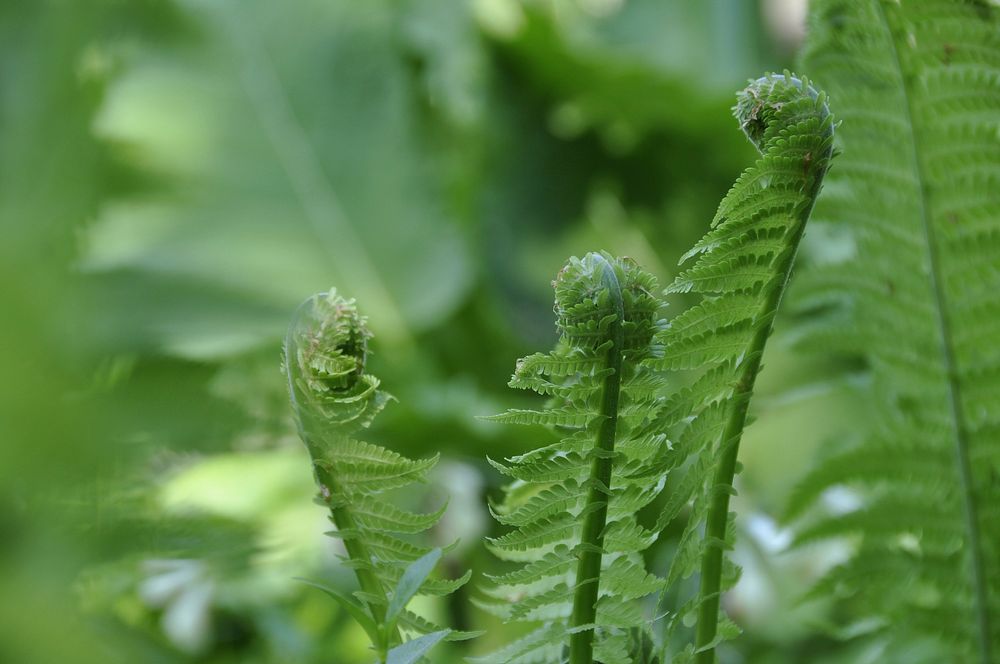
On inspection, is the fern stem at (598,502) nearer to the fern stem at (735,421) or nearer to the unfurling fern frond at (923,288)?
the fern stem at (735,421)

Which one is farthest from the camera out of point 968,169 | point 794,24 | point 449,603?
point 794,24

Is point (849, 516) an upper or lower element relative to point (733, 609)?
lower

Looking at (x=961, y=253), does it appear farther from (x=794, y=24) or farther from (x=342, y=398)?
(x=794, y=24)

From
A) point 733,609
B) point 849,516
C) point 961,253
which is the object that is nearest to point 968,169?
point 961,253

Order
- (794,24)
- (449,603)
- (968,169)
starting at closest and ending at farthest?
(968,169), (449,603), (794,24)

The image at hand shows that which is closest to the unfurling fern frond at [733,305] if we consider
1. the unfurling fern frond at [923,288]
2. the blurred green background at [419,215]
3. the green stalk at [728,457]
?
the green stalk at [728,457]

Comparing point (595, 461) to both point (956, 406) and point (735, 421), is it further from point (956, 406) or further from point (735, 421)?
point (956, 406)

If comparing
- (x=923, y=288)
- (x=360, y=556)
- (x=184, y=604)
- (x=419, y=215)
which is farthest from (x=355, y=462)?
(x=419, y=215)

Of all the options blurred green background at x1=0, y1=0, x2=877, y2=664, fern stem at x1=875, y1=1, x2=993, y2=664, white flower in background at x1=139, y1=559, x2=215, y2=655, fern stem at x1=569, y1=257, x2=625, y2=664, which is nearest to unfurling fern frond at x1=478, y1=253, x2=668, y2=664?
fern stem at x1=569, y1=257, x2=625, y2=664
